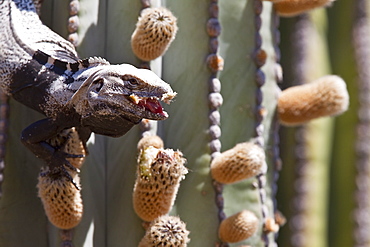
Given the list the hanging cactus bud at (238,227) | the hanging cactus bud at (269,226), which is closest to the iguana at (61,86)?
the hanging cactus bud at (238,227)

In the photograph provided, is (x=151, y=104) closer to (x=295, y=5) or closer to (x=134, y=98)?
(x=134, y=98)

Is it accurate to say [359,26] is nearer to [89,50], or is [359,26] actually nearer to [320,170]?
[320,170]

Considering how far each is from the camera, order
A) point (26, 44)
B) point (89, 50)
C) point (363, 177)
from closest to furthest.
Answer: point (26, 44) < point (89, 50) < point (363, 177)

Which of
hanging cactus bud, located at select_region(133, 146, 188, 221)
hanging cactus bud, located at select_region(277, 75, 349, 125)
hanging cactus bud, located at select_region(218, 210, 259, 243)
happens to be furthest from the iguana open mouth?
hanging cactus bud, located at select_region(277, 75, 349, 125)

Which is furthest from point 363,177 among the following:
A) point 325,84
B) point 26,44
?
point 26,44

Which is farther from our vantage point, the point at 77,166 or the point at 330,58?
the point at 330,58

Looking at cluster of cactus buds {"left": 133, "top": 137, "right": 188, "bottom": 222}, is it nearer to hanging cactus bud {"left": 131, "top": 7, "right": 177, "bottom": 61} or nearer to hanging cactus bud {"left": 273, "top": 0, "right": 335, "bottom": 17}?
hanging cactus bud {"left": 131, "top": 7, "right": 177, "bottom": 61}
